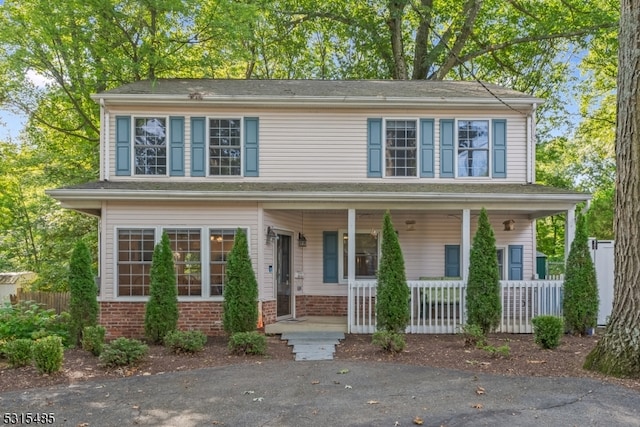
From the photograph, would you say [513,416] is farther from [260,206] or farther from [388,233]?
[260,206]

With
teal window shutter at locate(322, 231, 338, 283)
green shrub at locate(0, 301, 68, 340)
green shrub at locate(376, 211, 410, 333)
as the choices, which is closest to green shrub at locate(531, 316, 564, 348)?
green shrub at locate(376, 211, 410, 333)

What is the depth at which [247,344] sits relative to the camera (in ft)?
25.3

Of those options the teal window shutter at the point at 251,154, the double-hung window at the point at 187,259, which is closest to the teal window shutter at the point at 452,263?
the teal window shutter at the point at 251,154

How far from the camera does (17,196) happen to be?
65.5 feet

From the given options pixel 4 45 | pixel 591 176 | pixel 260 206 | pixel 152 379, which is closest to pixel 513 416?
pixel 152 379

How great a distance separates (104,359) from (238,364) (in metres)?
1.96

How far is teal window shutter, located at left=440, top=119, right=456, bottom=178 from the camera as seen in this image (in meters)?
10.9

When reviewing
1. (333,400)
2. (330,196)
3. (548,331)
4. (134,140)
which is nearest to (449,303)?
(548,331)

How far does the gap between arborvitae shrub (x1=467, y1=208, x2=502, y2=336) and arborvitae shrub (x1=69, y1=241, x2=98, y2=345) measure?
7256 millimetres

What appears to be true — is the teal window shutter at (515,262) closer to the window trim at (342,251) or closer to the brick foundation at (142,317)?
the window trim at (342,251)

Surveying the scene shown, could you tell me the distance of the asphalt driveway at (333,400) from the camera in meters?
4.80

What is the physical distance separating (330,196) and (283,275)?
257 centimetres

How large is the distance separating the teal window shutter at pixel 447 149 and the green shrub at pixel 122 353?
24.6 ft

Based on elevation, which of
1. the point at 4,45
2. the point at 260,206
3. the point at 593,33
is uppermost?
the point at 593,33
